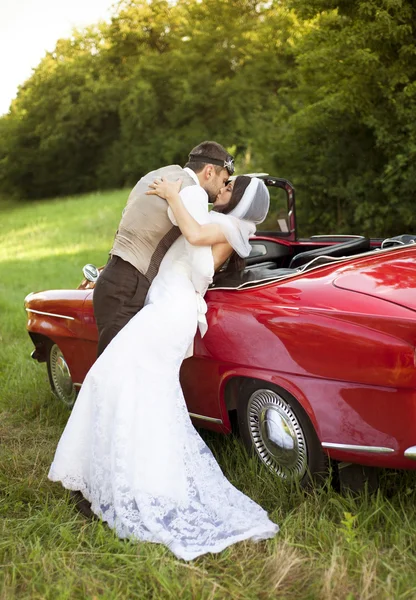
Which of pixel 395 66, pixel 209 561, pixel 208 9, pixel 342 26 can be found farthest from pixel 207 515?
pixel 208 9

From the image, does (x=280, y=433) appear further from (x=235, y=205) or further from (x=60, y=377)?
(x=60, y=377)

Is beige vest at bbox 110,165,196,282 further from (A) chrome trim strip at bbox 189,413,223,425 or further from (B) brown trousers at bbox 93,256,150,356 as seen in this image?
(A) chrome trim strip at bbox 189,413,223,425

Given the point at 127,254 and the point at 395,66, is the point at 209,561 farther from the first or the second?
the point at 395,66

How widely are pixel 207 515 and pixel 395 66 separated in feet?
32.1

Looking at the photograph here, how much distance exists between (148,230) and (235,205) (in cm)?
48

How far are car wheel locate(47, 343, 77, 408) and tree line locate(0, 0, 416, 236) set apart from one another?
26.7 ft

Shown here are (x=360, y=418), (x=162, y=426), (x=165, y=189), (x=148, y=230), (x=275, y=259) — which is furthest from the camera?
(x=275, y=259)

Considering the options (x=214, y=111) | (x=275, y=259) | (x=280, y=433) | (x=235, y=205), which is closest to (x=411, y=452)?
(x=280, y=433)

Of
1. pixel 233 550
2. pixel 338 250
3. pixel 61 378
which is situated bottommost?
pixel 233 550

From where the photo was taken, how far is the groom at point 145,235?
4012 millimetres

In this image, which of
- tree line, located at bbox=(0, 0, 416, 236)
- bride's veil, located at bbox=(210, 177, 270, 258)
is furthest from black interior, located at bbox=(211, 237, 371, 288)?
tree line, located at bbox=(0, 0, 416, 236)

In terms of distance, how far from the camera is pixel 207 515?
3471mm

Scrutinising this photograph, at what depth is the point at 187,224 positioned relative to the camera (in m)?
3.79

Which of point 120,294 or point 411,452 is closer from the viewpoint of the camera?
point 411,452
